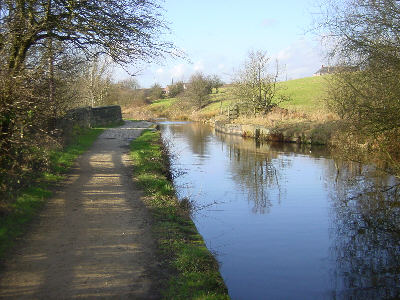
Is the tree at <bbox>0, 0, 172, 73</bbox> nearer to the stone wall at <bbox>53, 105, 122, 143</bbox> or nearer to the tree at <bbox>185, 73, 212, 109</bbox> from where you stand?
the stone wall at <bbox>53, 105, 122, 143</bbox>

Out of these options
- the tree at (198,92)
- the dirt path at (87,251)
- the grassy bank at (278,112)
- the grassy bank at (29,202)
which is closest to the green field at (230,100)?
the grassy bank at (278,112)

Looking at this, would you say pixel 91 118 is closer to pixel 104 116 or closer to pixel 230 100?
pixel 104 116

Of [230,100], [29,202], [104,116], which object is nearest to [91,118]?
[104,116]

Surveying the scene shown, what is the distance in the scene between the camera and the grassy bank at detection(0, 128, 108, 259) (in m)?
6.12

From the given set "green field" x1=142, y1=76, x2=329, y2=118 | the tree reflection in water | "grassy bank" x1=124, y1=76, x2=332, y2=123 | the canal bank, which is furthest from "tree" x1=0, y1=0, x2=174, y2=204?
"green field" x1=142, y1=76, x2=329, y2=118

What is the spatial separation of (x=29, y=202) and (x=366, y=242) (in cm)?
687

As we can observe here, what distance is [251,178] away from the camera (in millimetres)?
14484

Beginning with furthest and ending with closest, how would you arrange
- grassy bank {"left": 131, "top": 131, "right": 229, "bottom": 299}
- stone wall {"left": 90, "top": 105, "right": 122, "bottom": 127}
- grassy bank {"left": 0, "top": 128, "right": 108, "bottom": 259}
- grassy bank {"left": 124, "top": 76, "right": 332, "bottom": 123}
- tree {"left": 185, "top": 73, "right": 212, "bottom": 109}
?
1. tree {"left": 185, "top": 73, "right": 212, "bottom": 109}
2. grassy bank {"left": 124, "top": 76, "right": 332, "bottom": 123}
3. stone wall {"left": 90, "top": 105, "right": 122, "bottom": 127}
4. grassy bank {"left": 0, "top": 128, "right": 108, "bottom": 259}
5. grassy bank {"left": 131, "top": 131, "right": 229, "bottom": 299}

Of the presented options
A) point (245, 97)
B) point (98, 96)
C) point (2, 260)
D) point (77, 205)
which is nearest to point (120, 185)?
point (77, 205)

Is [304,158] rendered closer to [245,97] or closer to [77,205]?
[77,205]

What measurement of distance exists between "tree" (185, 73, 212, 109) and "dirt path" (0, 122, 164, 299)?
48.5 metres

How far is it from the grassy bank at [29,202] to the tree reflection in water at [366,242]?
5.20 meters

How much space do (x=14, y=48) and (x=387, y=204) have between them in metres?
9.29

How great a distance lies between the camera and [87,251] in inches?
229
